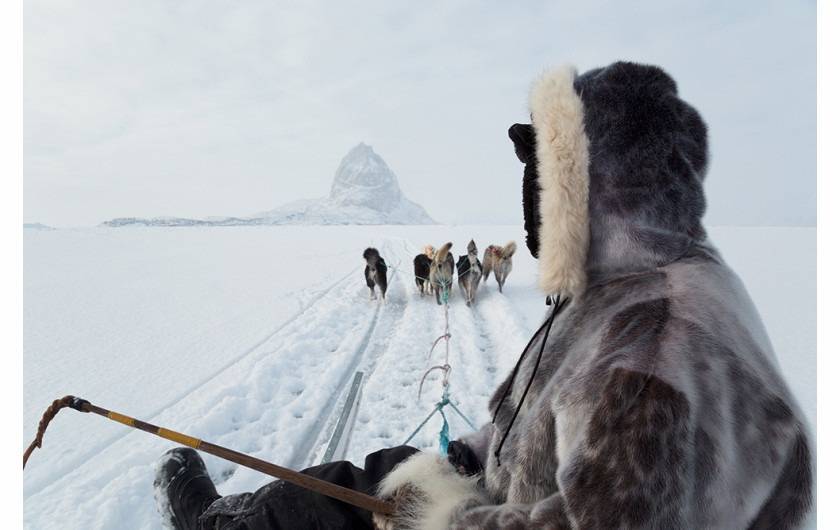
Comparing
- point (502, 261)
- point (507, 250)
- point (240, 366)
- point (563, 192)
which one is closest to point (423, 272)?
point (502, 261)

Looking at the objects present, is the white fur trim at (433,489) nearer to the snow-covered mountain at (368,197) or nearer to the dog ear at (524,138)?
the dog ear at (524,138)

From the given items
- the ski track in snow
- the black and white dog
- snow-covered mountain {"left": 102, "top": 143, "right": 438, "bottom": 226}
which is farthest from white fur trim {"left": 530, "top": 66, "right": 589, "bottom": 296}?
snow-covered mountain {"left": 102, "top": 143, "right": 438, "bottom": 226}

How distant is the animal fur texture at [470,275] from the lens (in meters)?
8.34

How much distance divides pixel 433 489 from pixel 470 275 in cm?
720

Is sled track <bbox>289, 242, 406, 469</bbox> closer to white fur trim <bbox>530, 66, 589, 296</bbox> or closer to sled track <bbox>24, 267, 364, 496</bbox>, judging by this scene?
sled track <bbox>24, 267, 364, 496</bbox>

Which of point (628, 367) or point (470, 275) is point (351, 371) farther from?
point (470, 275)

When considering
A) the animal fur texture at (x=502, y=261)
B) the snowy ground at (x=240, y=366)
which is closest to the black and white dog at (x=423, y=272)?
the snowy ground at (x=240, y=366)

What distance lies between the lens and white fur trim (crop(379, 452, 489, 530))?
116 centimetres

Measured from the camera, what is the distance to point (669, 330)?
0.85m

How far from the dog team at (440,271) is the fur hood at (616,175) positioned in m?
6.91

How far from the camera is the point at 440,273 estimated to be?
838 cm

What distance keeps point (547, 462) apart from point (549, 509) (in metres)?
0.16

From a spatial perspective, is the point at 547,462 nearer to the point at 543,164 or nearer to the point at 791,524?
the point at 791,524

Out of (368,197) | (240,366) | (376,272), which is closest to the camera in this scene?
(240,366)
